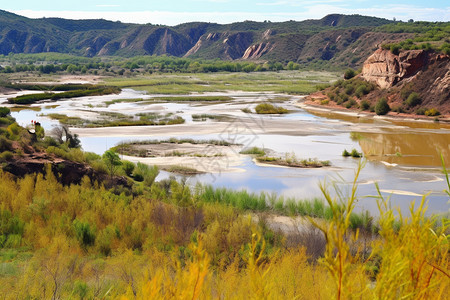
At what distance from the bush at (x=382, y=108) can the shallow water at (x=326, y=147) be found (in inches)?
109

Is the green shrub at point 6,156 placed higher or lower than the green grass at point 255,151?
higher

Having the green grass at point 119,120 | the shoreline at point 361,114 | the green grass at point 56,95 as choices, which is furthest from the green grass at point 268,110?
the green grass at point 56,95

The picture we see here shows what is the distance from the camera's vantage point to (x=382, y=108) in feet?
151

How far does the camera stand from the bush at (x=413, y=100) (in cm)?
4494

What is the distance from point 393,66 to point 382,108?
312 inches

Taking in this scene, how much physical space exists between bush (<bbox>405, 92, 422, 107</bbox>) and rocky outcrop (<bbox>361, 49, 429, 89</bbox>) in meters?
4.78

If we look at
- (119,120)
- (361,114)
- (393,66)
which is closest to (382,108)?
(361,114)

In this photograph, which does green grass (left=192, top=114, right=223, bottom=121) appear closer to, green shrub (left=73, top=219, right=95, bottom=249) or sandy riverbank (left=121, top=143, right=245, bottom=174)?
sandy riverbank (left=121, top=143, right=245, bottom=174)

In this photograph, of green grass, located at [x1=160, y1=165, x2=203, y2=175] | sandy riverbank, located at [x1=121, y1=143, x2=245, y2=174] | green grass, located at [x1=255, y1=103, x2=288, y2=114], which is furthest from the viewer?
green grass, located at [x1=255, y1=103, x2=288, y2=114]

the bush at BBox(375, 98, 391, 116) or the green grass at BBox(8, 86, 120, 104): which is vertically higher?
the bush at BBox(375, 98, 391, 116)

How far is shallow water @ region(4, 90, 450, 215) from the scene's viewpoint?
61.4 ft

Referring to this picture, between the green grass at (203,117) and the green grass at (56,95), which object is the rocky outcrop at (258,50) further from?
the green grass at (203,117)

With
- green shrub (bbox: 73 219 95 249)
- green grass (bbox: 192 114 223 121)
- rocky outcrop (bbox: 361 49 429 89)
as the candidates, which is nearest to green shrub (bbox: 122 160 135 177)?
green shrub (bbox: 73 219 95 249)

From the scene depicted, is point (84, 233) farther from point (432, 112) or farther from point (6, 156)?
point (432, 112)
